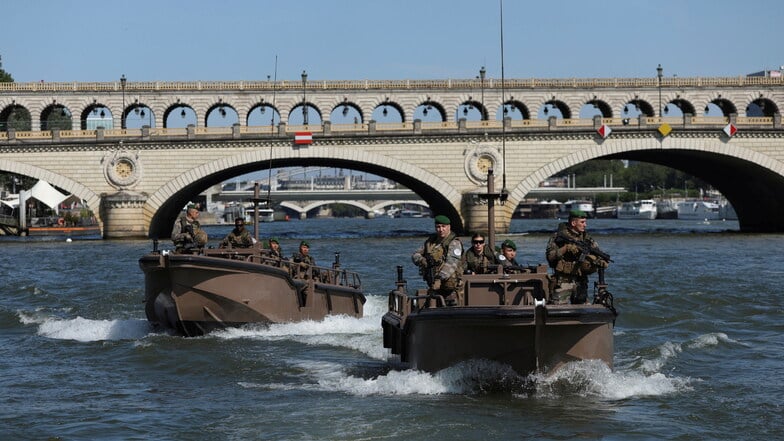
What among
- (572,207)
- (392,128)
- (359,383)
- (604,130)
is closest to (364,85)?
(392,128)

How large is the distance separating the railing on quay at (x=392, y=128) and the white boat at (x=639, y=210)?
78.3 m

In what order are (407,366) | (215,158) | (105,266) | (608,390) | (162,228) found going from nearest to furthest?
(608,390) < (407,366) < (105,266) < (215,158) < (162,228)

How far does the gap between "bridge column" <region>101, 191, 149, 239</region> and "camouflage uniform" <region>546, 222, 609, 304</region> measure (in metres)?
60.4

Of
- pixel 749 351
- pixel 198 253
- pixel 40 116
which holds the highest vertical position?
pixel 40 116

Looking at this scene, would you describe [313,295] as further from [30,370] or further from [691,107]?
[691,107]

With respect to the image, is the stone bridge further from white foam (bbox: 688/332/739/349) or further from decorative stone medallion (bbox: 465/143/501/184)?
white foam (bbox: 688/332/739/349)

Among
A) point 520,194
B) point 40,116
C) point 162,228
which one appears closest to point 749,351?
point 520,194

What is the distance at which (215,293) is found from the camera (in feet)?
82.7

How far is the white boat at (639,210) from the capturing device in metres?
157

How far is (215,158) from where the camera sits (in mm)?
77562

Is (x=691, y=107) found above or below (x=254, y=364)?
above

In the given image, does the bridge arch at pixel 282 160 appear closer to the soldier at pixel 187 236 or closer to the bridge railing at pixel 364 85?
the bridge railing at pixel 364 85

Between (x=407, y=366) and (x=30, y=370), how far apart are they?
284 inches

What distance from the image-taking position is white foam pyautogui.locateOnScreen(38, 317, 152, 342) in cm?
2772
